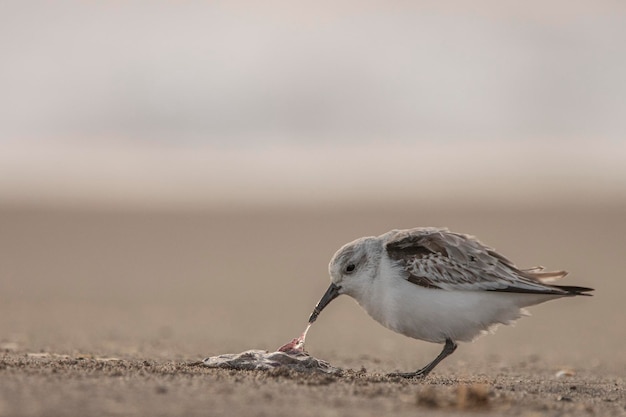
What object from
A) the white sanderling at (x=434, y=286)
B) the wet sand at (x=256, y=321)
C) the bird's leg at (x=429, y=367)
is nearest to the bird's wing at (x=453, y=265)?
the white sanderling at (x=434, y=286)

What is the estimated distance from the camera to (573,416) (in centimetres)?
628

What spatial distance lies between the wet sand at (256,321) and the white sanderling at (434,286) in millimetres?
452

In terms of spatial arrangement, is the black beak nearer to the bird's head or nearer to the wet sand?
the bird's head

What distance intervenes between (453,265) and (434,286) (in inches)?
10.0

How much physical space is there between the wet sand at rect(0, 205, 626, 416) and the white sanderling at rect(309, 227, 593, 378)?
45 centimetres

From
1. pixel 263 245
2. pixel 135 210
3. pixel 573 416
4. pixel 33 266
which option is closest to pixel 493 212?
pixel 263 245

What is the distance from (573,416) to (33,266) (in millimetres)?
13332

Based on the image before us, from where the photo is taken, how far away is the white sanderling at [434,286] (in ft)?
26.6

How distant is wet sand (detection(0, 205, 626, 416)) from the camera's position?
626 cm

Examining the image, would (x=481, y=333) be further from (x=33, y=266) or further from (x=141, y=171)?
(x=141, y=171)

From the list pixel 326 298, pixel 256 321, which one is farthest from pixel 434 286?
pixel 256 321

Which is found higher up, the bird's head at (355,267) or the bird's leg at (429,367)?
the bird's head at (355,267)

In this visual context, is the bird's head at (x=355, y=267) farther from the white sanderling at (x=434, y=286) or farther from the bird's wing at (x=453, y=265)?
the bird's wing at (x=453, y=265)

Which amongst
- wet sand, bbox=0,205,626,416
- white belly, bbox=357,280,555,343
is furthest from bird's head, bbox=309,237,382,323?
wet sand, bbox=0,205,626,416
